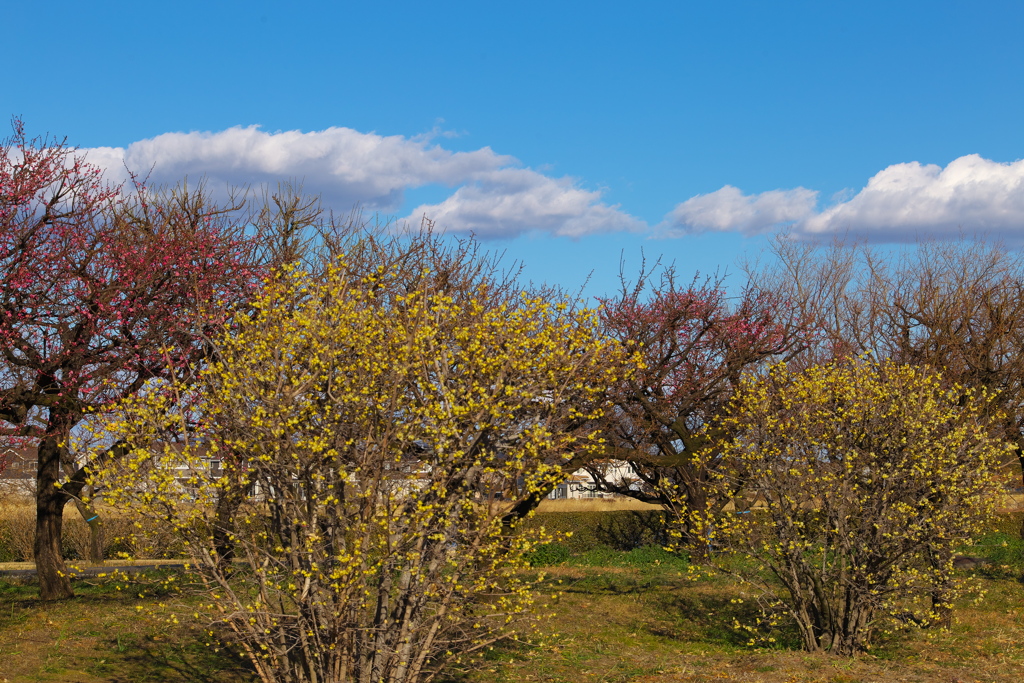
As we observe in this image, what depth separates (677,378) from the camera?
18562 millimetres

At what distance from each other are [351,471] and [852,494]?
19.3 ft

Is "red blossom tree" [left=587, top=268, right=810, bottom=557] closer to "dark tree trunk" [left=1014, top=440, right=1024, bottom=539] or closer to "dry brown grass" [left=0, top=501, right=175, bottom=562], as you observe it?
"dark tree trunk" [left=1014, top=440, right=1024, bottom=539]

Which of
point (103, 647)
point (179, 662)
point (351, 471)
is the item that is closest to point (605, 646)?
point (179, 662)

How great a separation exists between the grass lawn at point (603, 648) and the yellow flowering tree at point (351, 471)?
1165mm

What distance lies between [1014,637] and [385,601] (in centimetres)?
919

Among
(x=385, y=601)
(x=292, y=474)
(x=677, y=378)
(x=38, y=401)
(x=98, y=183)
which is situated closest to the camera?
(x=292, y=474)

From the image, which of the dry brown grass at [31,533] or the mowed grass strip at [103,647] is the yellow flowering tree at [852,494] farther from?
the dry brown grass at [31,533]

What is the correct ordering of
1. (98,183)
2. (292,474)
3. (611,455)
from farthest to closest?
(611,455) → (98,183) → (292,474)

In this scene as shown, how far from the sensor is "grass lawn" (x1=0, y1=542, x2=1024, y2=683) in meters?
9.69

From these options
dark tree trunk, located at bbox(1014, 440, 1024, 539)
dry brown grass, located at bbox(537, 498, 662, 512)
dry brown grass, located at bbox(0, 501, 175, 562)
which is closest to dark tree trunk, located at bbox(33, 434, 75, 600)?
dry brown grass, located at bbox(0, 501, 175, 562)

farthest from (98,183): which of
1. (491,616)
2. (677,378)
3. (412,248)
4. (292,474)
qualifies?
(677,378)

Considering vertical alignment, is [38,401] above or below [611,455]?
above

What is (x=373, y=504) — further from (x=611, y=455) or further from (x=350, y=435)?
(x=611, y=455)

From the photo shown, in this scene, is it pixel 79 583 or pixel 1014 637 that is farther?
pixel 79 583
